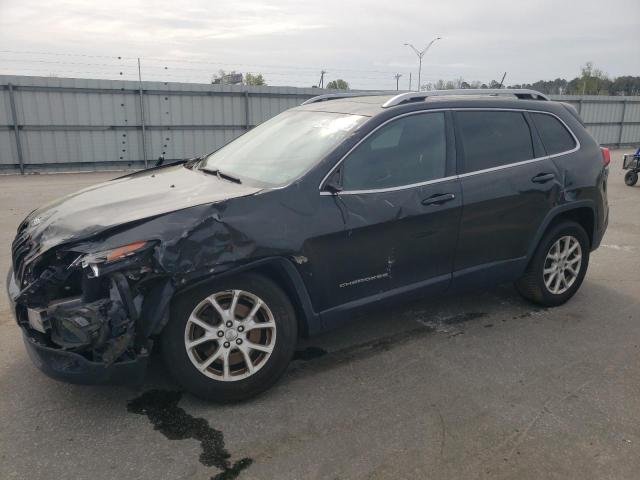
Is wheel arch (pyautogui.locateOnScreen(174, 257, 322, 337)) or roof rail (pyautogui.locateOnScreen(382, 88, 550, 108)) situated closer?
wheel arch (pyautogui.locateOnScreen(174, 257, 322, 337))

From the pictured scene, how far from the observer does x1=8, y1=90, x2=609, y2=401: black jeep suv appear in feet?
9.37

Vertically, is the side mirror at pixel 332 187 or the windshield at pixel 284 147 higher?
the windshield at pixel 284 147

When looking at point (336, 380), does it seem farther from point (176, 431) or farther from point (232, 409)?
point (176, 431)

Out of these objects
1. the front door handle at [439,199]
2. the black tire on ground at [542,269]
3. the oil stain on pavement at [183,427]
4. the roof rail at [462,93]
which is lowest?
the oil stain on pavement at [183,427]

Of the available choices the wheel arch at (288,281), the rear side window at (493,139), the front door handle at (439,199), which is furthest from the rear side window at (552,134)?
the wheel arch at (288,281)

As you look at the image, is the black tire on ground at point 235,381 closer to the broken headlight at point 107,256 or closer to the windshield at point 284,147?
the broken headlight at point 107,256

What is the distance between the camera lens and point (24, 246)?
10.7 feet

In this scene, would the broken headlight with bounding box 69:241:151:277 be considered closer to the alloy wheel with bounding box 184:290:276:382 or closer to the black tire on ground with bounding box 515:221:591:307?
the alloy wheel with bounding box 184:290:276:382

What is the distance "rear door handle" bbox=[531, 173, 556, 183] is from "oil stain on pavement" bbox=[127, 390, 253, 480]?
3.07 meters

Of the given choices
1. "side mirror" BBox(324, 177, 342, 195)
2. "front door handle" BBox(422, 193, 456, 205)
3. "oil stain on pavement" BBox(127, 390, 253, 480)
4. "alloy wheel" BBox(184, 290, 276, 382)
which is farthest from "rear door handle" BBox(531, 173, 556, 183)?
"oil stain on pavement" BBox(127, 390, 253, 480)

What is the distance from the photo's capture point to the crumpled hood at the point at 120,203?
9.86 ft

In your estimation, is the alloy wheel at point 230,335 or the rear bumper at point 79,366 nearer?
the rear bumper at point 79,366

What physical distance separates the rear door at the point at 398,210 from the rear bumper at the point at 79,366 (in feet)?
4.16

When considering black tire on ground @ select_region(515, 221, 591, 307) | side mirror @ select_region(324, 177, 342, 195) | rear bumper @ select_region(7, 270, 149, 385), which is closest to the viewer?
rear bumper @ select_region(7, 270, 149, 385)
